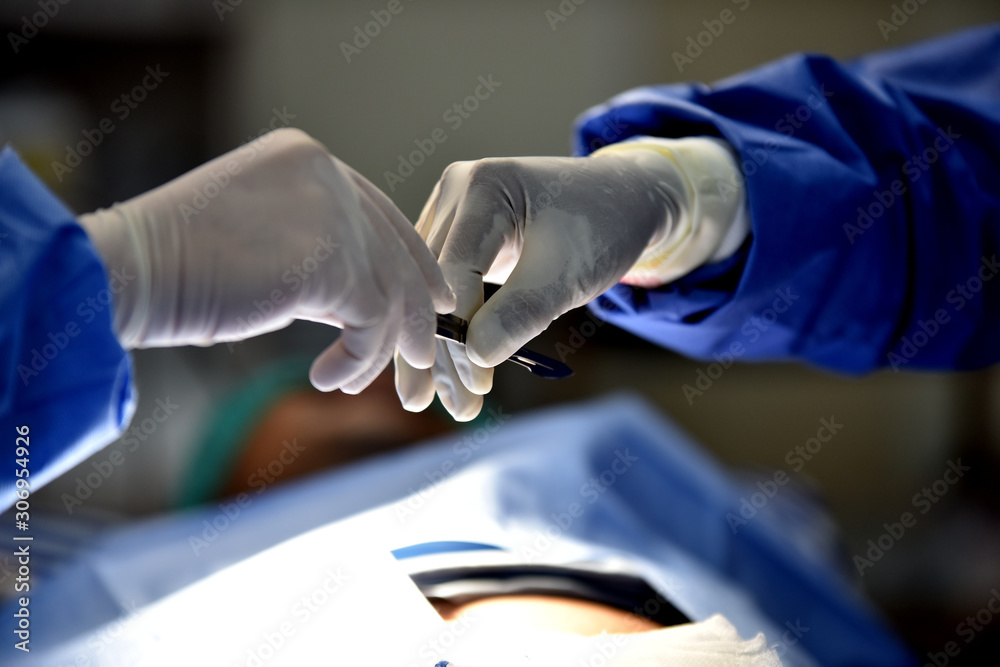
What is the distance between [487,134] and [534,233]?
6.50 feet

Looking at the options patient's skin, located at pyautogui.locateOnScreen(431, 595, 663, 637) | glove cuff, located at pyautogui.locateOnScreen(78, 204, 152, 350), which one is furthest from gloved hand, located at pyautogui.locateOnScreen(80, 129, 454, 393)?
patient's skin, located at pyautogui.locateOnScreen(431, 595, 663, 637)

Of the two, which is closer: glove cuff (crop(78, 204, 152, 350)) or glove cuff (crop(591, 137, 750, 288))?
glove cuff (crop(78, 204, 152, 350))

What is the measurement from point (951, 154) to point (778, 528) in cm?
94

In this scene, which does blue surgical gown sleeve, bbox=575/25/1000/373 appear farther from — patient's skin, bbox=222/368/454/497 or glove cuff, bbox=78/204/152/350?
patient's skin, bbox=222/368/454/497

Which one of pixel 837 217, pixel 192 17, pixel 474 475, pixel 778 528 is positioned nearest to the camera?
pixel 837 217

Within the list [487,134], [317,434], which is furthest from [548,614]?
[487,134]

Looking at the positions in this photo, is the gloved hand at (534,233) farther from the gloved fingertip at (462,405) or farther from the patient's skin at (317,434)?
the patient's skin at (317,434)

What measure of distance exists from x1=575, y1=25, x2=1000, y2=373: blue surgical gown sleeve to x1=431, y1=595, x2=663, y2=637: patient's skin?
0.47 meters

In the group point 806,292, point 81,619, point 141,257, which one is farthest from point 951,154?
point 81,619

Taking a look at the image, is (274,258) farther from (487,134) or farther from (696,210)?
(487,134)

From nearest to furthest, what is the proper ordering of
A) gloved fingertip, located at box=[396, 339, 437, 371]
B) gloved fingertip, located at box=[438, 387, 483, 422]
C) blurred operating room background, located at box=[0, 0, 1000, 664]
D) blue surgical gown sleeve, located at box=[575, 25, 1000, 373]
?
gloved fingertip, located at box=[396, 339, 437, 371], gloved fingertip, located at box=[438, 387, 483, 422], blue surgical gown sleeve, located at box=[575, 25, 1000, 373], blurred operating room background, located at box=[0, 0, 1000, 664]

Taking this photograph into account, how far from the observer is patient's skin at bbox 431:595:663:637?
1.02 m

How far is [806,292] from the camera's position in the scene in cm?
121

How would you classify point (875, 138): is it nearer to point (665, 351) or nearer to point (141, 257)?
point (141, 257)
